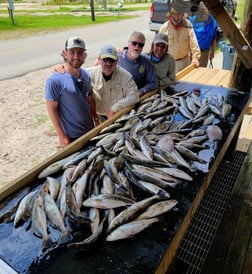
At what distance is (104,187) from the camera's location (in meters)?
2.09

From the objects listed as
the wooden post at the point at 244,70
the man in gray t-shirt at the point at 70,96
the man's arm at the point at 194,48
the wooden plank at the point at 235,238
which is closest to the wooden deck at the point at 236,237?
the wooden plank at the point at 235,238

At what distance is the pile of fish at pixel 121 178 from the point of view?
177 cm

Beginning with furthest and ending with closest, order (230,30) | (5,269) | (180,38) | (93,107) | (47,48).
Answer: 1. (47,48)
2. (180,38)
3. (230,30)
4. (93,107)
5. (5,269)

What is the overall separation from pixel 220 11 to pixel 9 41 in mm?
13813

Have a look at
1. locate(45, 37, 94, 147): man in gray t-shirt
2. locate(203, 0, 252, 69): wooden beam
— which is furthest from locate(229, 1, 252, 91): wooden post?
locate(45, 37, 94, 147): man in gray t-shirt

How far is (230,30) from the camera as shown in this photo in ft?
13.5

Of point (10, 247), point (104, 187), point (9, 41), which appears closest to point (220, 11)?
point (104, 187)

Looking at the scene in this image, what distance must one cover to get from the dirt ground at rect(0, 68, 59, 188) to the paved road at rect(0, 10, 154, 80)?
1.67m

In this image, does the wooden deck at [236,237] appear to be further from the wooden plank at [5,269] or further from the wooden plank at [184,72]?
the wooden plank at [184,72]

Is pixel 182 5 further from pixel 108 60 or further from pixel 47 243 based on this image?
pixel 47 243

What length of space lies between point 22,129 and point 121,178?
4709 millimetres

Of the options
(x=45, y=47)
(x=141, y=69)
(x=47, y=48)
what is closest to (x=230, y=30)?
(x=141, y=69)

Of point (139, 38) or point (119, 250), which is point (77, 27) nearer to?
point (139, 38)

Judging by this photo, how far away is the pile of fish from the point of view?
1769mm
